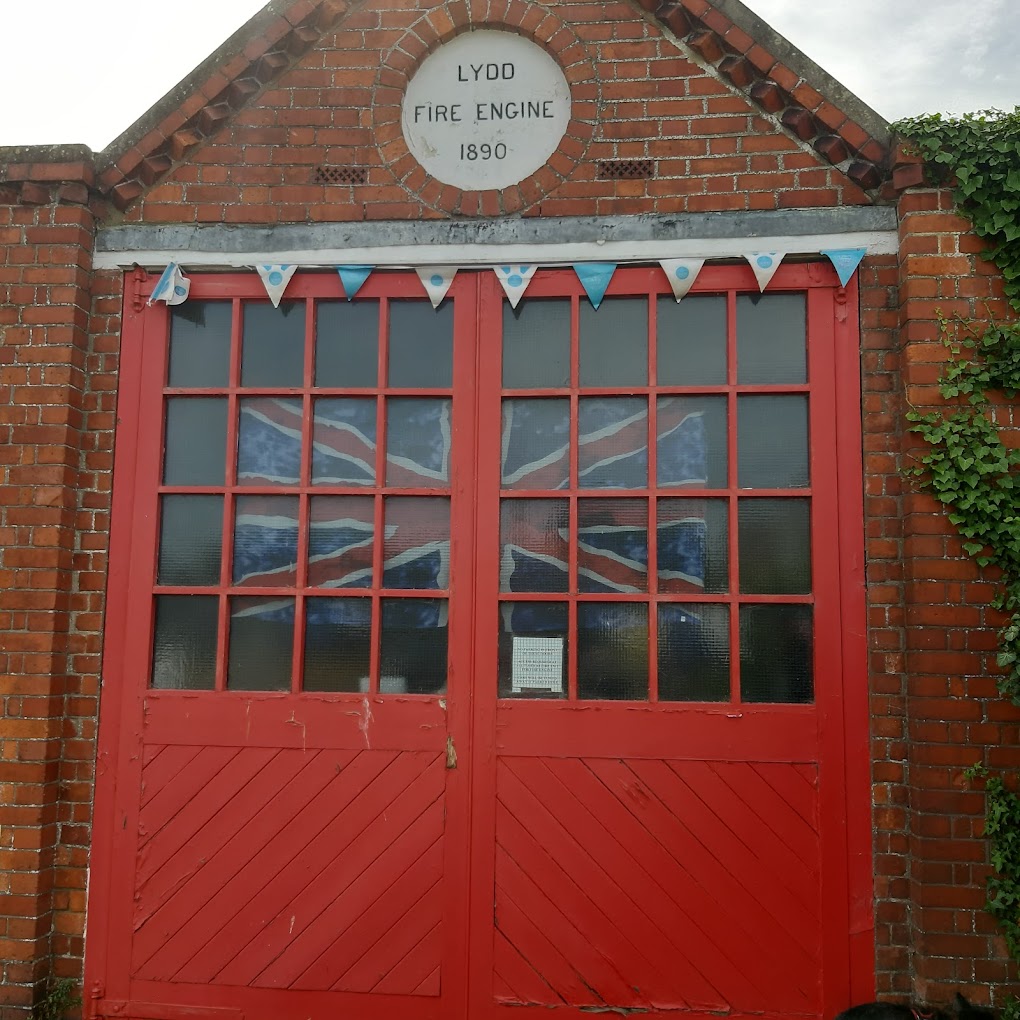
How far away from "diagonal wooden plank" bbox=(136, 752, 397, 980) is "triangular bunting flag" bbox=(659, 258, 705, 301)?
2.46m

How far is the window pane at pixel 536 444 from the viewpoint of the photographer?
3953mm

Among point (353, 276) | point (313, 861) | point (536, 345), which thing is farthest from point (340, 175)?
point (313, 861)

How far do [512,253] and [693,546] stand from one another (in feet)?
5.18

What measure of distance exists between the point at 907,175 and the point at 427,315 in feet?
7.23

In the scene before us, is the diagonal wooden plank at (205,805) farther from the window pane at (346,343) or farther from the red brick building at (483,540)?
the window pane at (346,343)

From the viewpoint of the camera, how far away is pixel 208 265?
162 inches

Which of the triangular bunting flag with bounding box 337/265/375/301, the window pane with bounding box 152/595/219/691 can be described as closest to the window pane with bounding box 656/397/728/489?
the triangular bunting flag with bounding box 337/265/375/301

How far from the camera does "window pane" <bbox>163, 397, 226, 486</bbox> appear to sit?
13.4ft

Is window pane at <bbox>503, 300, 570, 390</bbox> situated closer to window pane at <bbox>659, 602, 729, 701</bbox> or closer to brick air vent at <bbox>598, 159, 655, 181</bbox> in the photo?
brick air vent at <bbox>598, 159, 655, 181</bbox>

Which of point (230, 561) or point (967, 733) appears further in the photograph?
point (230, 561)

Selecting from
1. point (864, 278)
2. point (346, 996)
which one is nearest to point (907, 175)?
point (864, 278)

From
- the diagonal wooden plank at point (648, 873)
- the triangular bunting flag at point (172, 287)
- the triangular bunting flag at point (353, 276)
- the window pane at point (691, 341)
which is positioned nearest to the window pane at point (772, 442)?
the window pane at point (691, 341)

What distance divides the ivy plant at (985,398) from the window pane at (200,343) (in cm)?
313

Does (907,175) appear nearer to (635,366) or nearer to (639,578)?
(635,366)
